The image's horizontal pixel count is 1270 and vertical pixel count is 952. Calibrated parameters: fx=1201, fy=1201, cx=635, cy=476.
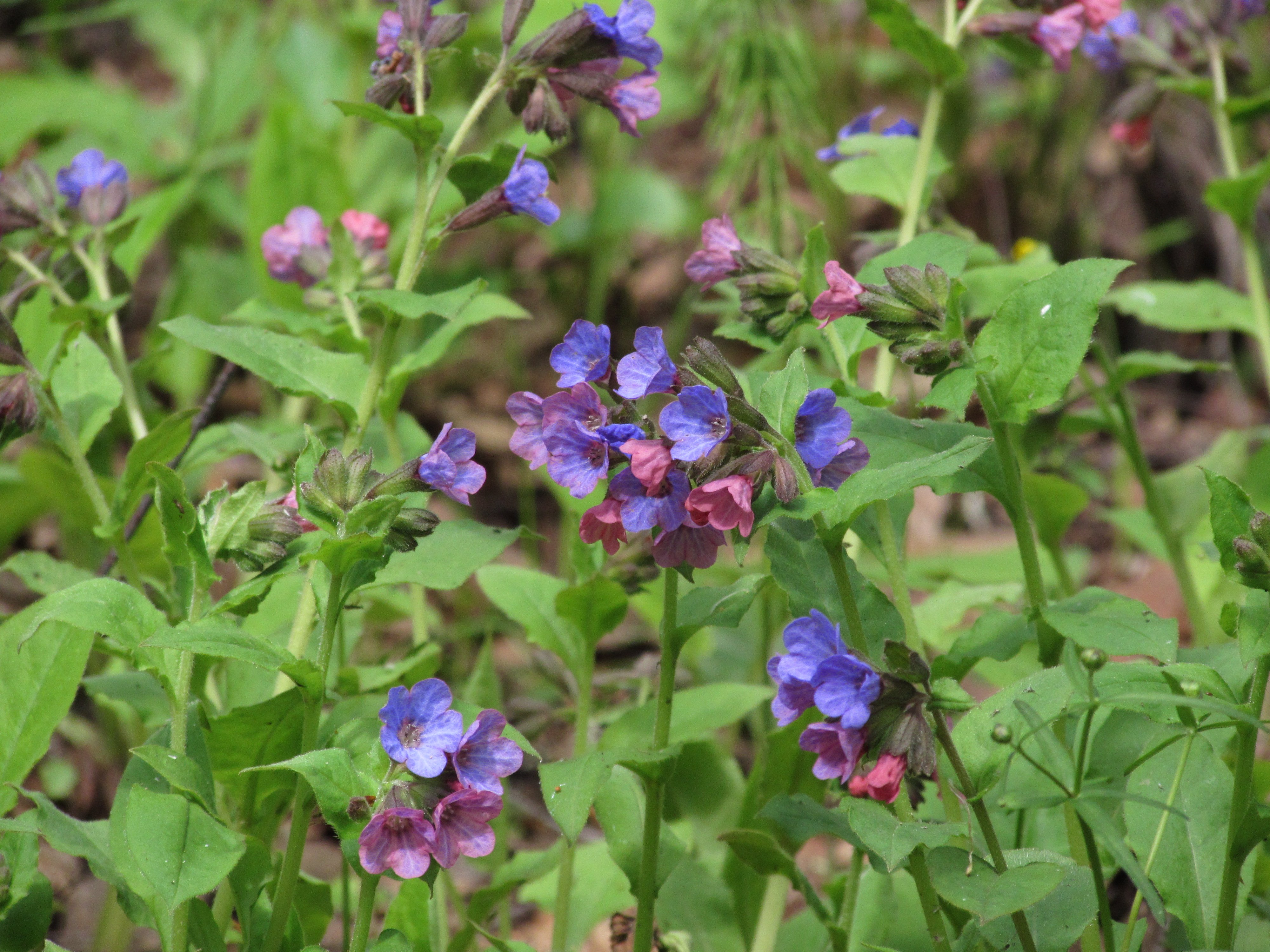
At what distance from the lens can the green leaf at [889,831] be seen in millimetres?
A: 1147

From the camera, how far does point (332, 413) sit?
9.90 feet

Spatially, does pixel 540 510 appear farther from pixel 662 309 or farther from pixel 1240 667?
pixel 1240 667

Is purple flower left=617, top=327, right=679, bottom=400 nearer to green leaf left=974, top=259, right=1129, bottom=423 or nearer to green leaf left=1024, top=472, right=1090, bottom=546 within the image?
green leaf left=974, top=259, right=1129, bottom=423

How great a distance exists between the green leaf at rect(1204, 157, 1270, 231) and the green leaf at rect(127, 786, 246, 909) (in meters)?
1.98

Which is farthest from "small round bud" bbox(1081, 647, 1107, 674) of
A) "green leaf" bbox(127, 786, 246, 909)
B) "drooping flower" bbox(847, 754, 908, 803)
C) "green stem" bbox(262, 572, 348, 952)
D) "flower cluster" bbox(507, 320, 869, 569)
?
"green leaf" bbox(127, 786, 246, 909)

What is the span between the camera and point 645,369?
4.09ft

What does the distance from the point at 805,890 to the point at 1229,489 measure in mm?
702

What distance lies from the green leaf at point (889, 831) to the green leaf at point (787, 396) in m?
0.39

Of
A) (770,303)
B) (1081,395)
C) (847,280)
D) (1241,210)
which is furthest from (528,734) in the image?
(1241,210)

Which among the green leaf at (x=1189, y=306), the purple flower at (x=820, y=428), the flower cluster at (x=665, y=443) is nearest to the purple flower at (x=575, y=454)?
the flower cluster at (x=665, y=443)

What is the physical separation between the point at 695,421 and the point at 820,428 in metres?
0.17

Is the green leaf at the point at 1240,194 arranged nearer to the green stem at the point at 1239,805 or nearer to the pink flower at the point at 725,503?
the green stem at the point at 1239,805

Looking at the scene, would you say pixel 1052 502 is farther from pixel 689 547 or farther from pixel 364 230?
pixel 364 230

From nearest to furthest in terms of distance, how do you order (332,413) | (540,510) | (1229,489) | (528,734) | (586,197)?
(1229,489) → (528,734) → (332,413) → (540,510) → (586,197)
